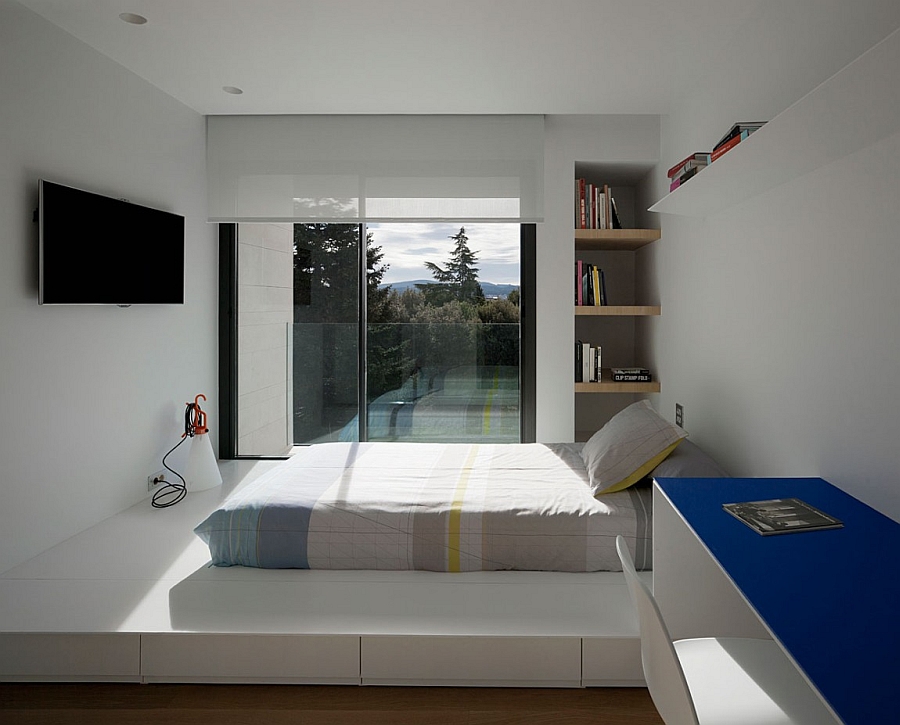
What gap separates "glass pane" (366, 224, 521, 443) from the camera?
15.2 feet

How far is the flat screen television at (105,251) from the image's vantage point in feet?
9.43

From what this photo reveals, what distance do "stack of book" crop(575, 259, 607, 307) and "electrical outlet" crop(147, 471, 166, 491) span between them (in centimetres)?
273

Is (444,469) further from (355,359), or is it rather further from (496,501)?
(355,359)

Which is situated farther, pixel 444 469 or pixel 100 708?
pixel 444 469

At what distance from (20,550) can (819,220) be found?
10.8 ft

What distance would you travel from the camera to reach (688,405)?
12.1ft

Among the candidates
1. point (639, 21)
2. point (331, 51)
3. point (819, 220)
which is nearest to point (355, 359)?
point (331, 51)

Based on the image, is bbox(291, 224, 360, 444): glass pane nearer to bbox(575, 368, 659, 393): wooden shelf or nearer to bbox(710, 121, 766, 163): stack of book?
bbox(575, 368, 659, 393): wooden shelf

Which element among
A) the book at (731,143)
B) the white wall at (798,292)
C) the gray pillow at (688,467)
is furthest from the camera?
the gray pillow at (688,467)

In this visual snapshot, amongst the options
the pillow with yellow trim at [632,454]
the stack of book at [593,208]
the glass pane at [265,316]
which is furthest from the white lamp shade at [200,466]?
the stack of book at [593,208]

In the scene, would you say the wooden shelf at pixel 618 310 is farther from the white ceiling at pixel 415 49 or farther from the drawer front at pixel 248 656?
the drawer front at pixel 248 656

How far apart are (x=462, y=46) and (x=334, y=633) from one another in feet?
8.28

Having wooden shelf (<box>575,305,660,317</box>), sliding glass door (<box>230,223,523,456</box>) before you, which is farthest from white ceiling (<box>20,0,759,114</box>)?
wooden shelf (<box>575,305,660,317</box>)

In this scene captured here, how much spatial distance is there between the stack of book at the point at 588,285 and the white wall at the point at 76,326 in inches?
97.1
